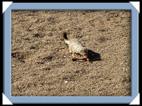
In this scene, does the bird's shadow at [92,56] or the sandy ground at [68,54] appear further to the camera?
the bird's shadow at [92,56]

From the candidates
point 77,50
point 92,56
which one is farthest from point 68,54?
point 92,56

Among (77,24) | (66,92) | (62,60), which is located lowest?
(66,92)

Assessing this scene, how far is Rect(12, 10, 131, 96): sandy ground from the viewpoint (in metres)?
5.73

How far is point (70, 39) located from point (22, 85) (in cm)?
107

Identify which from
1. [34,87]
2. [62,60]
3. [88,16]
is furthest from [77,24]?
[34,87]

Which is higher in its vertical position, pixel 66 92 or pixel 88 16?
pixel 88 16

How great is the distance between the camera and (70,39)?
6469 mm

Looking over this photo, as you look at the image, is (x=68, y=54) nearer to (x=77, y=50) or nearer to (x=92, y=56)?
(x=77, y=50)

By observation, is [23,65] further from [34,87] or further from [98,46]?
[98,46]

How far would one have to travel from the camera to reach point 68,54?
6238 mm

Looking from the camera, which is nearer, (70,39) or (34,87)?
(34,87)

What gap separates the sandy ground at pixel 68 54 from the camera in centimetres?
573

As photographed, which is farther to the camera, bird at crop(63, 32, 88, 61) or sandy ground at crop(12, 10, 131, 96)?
bird at crop(63, 32, 88, 61)

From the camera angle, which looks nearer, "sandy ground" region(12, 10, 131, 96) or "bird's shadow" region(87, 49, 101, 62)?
"sandy ground" region(12, 10, 131, 96)
